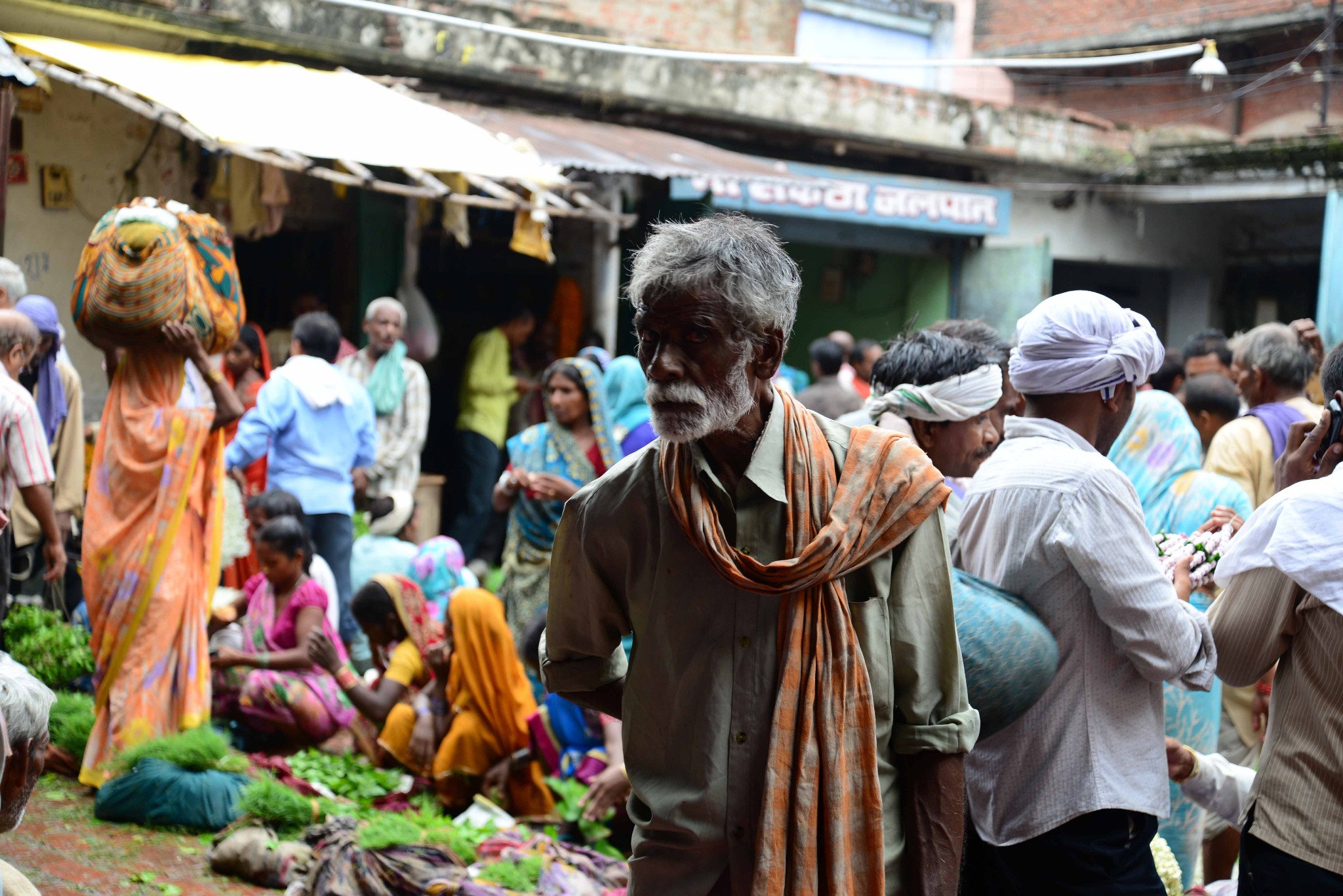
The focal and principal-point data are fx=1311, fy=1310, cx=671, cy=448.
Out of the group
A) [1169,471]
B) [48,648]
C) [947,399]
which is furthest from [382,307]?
[947,399]

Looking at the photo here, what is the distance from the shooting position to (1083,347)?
2854 millimetres

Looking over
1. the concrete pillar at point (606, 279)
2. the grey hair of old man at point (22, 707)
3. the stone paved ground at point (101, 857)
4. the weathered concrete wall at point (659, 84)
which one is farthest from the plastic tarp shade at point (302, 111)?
the grey hair of old man at point (22, 707)

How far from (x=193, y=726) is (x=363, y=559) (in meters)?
2.35

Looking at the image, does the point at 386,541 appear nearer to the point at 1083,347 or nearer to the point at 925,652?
the point at 1083,347

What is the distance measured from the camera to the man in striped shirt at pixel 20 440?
16.7 ft

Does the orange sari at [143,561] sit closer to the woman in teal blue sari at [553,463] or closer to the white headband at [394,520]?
the woman in teal blue sari at [553,463]

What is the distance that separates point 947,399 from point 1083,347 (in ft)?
2.58

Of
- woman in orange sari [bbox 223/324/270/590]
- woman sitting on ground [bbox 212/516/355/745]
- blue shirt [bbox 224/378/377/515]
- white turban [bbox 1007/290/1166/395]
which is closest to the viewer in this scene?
white turban [bbox 1007/290/1166/395]

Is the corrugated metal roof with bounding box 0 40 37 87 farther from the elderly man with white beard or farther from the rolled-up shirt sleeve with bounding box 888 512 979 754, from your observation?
the rolled-up shirt sleeve with bounding box 888 512 979 754

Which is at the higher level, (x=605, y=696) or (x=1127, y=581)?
(x=1127, y=581)

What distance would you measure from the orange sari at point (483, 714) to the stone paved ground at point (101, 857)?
104 cm

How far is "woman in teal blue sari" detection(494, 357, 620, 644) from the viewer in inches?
255

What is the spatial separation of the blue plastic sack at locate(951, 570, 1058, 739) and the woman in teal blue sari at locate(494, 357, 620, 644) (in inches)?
153

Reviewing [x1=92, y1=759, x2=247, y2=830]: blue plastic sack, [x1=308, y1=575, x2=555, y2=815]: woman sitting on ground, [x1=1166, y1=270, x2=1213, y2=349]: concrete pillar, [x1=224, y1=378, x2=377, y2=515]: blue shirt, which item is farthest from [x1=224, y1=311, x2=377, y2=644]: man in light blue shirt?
[x1=1166, y1=270, x2=1213, y2=349]: concrete pillar
